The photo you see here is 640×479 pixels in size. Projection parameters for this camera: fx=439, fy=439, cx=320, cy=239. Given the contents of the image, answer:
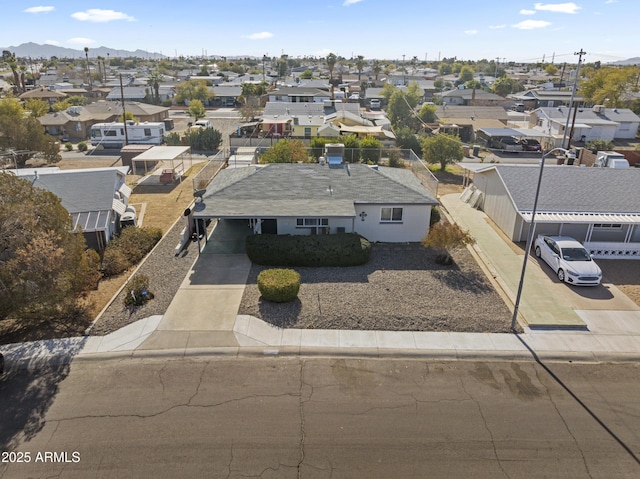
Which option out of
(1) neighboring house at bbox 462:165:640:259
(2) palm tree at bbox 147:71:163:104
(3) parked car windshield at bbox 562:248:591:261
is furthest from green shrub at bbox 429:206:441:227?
(2) palm tree at bbox 147:71:163:104

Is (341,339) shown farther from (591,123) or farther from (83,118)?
(83,118)

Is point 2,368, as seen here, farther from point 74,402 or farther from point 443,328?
point 443,328

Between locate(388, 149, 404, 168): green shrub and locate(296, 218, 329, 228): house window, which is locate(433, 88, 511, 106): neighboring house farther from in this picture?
locate(296, 218, 329, 228): house window

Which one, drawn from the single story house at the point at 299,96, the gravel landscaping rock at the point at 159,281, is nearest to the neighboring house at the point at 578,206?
the gravel landscaping rock at the point at 159,281

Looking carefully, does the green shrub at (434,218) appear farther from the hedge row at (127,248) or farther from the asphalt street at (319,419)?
the hedge row at (127,248)

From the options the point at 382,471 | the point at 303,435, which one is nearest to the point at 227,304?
the point at 303,435

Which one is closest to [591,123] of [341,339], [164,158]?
[164,158]
